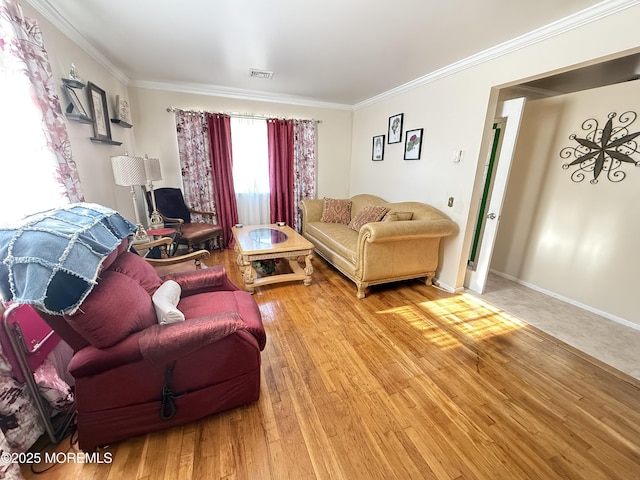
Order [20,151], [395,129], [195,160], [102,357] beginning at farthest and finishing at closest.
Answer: [195,160]
[395,129]
[20,151]
[102,357]

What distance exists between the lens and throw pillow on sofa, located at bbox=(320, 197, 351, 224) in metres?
4.05

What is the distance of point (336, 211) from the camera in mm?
4066

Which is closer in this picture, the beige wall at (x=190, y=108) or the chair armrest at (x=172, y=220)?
the chair armrest at (x=172, y=220)

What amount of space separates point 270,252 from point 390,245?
124 cm

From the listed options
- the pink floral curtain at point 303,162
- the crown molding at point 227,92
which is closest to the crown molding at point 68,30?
the crown molding at point 227,92

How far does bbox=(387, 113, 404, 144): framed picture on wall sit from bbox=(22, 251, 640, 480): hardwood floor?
253cm

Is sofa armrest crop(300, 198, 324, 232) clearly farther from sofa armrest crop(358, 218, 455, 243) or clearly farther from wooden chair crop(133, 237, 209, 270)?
wooden chair crop(133, 237, 209, 270)

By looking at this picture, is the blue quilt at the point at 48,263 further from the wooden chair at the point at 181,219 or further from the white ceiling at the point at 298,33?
the wooden chair at the point at 181,219

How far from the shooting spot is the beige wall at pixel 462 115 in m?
1.71

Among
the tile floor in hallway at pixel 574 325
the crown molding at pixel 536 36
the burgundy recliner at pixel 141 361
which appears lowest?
the tile floor in hallway at pixel 574 325

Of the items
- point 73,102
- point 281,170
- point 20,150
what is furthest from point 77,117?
point 281,170

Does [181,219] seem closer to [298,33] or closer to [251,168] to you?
[251,168]

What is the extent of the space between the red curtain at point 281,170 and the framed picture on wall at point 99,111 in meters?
2.07

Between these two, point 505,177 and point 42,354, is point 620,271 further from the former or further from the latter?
point 42,354
